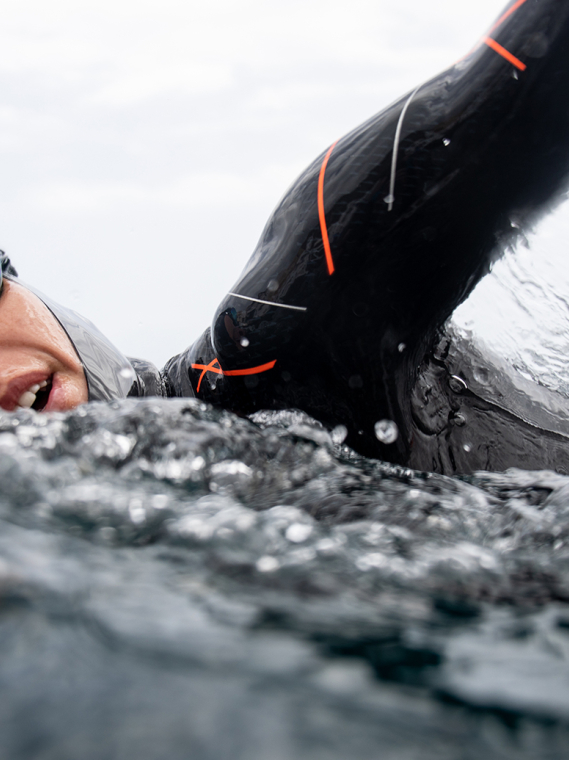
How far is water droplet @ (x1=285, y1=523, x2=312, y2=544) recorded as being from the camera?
58 centimetres

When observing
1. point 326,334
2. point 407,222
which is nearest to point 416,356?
point 326,334

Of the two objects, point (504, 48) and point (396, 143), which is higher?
point (504, 48)

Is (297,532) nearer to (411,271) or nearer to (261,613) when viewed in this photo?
(261,613)

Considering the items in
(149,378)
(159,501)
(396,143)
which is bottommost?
(149,378)

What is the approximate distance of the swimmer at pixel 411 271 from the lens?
1.10m

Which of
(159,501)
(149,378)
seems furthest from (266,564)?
(149,378)

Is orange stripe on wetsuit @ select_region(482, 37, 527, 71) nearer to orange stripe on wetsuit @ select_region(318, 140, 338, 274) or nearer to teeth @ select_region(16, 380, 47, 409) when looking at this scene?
orange stripe on wetsuit @ select_region(318, 140, 338, 274)

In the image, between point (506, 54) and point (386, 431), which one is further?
point (386, 431)

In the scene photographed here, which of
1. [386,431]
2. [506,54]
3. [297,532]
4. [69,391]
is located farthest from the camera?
[69,391]

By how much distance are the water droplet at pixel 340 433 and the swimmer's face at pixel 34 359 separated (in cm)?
80

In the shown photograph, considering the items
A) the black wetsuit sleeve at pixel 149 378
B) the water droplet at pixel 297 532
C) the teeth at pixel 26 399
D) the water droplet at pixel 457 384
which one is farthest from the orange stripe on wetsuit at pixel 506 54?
the black wetsuit sleeve at pixel 149 378

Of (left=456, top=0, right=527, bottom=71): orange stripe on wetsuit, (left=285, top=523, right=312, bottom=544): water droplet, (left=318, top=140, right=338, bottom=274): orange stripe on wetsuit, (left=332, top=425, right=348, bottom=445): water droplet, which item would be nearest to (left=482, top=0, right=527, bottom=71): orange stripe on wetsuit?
(left=456, top=0, right=527, bottom=71): orange stripe on wetsuit

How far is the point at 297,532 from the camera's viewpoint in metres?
0.60

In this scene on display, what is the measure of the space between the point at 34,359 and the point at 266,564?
1.29 meters
